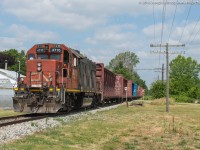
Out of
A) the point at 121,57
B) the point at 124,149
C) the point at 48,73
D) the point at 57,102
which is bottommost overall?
the point at 124,149

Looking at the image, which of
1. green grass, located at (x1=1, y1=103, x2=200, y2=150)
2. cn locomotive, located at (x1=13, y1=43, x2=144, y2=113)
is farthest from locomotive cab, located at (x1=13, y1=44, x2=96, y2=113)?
green grass, located at (x1=1, y1=103, x2=200, y2=150)

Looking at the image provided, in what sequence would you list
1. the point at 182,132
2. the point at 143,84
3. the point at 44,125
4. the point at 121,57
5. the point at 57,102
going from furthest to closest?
the point at 143,84, the point at 121,57, the point at 57,102, the point at 44,125, the point at 182,132

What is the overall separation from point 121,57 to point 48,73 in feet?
407

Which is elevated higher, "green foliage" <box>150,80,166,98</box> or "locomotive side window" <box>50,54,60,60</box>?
"locomotive side window" <box>50,54,60,60</box>

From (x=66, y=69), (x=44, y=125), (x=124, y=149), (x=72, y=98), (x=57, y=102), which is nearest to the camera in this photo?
(x=124, y=149)

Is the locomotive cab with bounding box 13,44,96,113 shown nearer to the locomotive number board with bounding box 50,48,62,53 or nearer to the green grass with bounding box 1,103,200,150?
the locomotive number board with bounding box 50,48,62,53

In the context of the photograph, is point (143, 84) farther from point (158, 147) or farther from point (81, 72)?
point (158, 147)

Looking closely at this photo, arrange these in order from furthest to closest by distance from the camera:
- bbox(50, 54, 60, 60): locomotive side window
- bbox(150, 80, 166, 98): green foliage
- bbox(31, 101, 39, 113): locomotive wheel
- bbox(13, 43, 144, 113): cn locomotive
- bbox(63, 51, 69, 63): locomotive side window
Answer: bbox(150, 80, 166, 98): green foliage, bbox(63, 51, 69, 63): locomotive side window, bbox(50, 54, 60, 60): locomotive side window, bbox(31, 101, 39, 113): locomotive wheel, bbox(13, 43, 144, 113): cn locomotive

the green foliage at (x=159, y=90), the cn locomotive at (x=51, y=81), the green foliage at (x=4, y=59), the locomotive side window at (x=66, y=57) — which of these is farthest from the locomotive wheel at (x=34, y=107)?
the green foliage at (x=4, y=59)

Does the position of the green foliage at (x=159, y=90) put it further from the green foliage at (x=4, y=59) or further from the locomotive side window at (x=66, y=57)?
the green foliage at (x=4, y=59)

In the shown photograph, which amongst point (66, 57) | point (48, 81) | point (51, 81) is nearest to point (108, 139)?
point (51, 81)

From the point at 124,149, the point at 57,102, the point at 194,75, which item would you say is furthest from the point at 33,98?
the point at 194,75

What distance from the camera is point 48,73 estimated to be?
20953mm

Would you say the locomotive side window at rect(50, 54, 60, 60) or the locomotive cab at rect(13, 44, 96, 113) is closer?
the locomotive cab at rect(13, 44, 96, 113)
